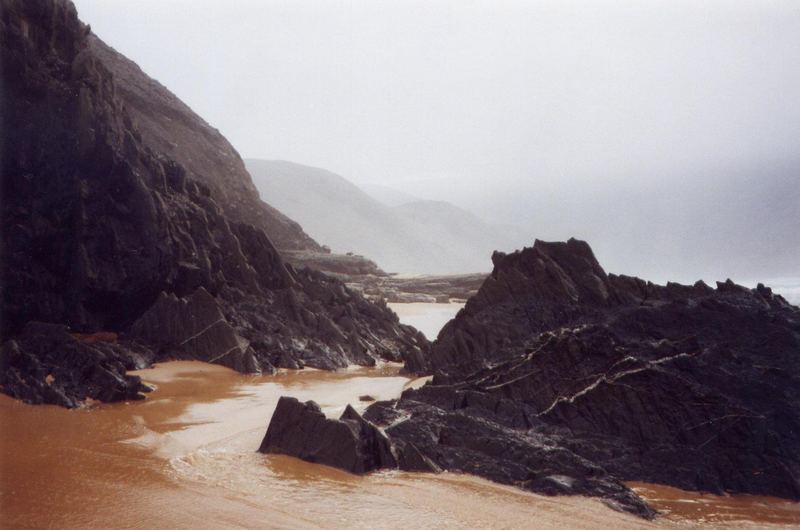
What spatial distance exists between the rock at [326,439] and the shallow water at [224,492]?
8.6 inches

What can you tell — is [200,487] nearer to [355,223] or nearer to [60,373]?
[60,373]

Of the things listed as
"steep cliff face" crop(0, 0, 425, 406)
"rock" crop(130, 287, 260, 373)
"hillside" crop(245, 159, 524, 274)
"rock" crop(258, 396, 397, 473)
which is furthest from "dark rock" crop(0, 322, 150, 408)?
"hillside" crop(245, 159, 524, 274)

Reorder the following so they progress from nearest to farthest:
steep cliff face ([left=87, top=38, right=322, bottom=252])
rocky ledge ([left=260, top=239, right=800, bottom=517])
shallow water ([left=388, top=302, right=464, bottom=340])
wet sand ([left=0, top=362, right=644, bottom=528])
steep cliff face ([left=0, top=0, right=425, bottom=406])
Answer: wet sand ([left=0, top=362, right=644, bottom=528]), rocky ledge ([left=260, top=239, right=800, bottom=517]), steep cliff face ([left=0, top=0, right=425, bottom=406]), shallow water ([left=388, top=302, right=464, bottom=340]), steep cliff face ([left=87, top=38, right=322, bottom=252])

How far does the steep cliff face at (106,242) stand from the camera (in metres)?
16.8

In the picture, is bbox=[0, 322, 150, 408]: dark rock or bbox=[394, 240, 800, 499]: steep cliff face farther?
bbox=[0, 322, 150, 408]: dark rock

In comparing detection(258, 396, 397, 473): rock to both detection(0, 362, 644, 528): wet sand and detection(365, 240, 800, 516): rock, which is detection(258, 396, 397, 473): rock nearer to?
detection(0, 362, 644, 528): wet sand

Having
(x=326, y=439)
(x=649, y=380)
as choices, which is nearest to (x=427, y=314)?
(x=649, y=380)

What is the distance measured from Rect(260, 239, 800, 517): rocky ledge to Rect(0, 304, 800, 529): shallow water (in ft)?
1.68

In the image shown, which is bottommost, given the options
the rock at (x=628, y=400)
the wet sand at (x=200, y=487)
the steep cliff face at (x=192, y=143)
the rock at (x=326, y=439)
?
the wet sand at (x=200, y=487)

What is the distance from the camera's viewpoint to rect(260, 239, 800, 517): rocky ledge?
8734mm

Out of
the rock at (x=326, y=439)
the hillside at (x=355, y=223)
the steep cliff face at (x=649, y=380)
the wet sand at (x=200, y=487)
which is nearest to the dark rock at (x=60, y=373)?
the wet sand at (x=200, y=487)

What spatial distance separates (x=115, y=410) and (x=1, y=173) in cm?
931

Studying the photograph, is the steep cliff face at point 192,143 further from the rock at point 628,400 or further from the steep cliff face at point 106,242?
the rock at point 628,400

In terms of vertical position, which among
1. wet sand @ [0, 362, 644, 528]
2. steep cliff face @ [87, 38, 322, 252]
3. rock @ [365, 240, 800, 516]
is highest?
steep cliff face @ [87, 38, 322, 252]
